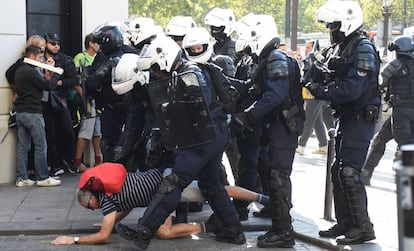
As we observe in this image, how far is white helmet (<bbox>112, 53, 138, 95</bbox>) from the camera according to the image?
711 centimetres

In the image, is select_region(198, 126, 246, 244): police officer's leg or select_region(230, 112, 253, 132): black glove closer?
select_region(230, 112, 253, 132): black glove

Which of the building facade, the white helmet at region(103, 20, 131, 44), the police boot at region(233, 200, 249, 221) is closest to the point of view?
the police boot at region(233, 200, 249, 221)

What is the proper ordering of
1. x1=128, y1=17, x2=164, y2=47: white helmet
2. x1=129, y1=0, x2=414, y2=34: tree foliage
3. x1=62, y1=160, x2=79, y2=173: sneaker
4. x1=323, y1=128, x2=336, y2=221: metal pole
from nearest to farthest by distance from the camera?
x1=323, y1=128, x2=336, y2=221: metal pole < x1=128, y1=17, x2=164, y2=47: white helmet < x1=62, y1=160, x2=79, y2=173: sneaker < x1=129, y1=0, x2=414, y2=34: tree foliage

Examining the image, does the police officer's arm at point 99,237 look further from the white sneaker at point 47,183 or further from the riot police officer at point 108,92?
the white sneaker at point 47,183

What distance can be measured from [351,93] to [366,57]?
13.0 inches

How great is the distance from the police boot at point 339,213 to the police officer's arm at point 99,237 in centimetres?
197

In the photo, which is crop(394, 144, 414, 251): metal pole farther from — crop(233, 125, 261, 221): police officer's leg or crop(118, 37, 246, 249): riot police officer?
crop(233, 125, 261, 221): police officer's leg

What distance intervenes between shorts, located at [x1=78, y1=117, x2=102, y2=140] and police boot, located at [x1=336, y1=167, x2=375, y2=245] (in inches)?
179

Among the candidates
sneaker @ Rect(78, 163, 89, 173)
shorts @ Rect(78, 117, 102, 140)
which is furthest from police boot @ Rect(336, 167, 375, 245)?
sneaker @ Rect(78, 163, 89, 173)

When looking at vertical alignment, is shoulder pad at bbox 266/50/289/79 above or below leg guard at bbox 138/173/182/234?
above

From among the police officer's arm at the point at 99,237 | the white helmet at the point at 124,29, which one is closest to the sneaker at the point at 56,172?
the white helmet at the point at 124,29

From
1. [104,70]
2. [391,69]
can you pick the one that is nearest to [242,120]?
[104,70]

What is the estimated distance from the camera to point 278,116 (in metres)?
6.46

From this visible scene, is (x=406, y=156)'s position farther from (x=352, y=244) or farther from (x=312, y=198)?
(x=312, y=198)
